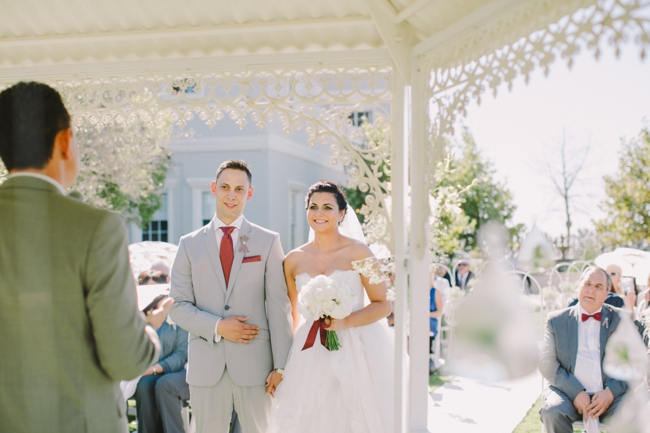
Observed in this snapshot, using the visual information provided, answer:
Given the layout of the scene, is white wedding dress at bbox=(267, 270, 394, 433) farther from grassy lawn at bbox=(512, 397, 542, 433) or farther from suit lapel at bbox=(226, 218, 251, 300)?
grassy lawn at bbox=(512, 397, 542, 433)

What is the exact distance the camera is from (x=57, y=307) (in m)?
1.90

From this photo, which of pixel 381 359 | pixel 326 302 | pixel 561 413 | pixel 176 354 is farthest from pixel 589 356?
pixel 176 354

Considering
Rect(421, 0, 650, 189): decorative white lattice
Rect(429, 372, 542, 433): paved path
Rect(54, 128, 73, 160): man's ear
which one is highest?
Rect(421, 0, 650, 189): decorative white lattice

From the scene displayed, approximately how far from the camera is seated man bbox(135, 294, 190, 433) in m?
4.94

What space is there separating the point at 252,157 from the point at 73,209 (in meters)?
15.4

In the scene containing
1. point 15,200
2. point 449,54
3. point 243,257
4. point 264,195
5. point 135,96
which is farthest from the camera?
point 264,195

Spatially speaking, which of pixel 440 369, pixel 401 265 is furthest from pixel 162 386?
pixel 440 369

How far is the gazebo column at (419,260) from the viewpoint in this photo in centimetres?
366

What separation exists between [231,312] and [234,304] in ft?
0.18

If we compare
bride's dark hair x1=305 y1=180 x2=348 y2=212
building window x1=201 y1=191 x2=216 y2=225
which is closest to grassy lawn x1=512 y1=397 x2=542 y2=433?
bride's dark hair x1=305 y1=180 x2=348 y2=212

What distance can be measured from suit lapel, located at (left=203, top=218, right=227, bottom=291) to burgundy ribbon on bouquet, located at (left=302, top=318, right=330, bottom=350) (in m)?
0.69

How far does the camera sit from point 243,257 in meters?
3.87

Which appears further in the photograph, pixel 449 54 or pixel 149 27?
pixel 149 27

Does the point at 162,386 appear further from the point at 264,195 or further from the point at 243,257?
the point at 264,195
